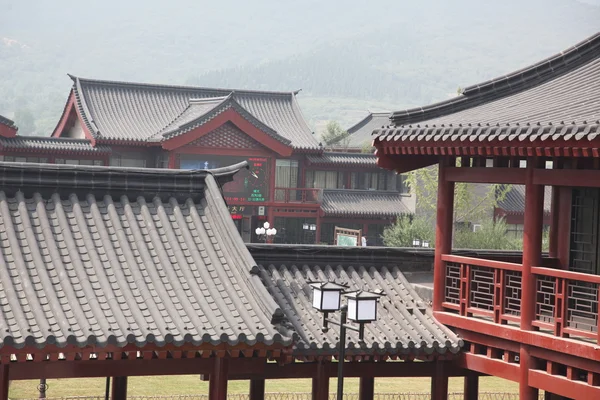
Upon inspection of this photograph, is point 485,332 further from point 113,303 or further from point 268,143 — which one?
point 268,143

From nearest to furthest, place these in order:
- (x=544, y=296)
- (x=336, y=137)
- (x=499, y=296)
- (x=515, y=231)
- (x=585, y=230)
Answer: (x=499, y=296) → (x=544, y=296) → (x=585, y=230) → (x=515, y=231) → (x=336, y=137)

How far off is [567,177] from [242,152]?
3243cm

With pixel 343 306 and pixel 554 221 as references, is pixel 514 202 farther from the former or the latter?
pixel 343 306

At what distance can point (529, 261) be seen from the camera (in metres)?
9.30

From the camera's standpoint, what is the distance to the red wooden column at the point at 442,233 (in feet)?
34.5

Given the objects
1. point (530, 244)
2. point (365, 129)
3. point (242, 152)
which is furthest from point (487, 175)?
point (365, 129)

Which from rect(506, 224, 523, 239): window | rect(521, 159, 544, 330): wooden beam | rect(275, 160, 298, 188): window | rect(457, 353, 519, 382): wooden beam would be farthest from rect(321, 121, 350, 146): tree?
rect(521, 159, 544, 330): wooden beam

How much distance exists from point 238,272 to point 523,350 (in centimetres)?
296

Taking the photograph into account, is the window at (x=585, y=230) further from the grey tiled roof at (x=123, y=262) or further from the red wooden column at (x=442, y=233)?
the grey tiled roof at (x=123, y=262)

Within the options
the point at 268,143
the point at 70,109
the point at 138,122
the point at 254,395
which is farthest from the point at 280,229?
the point at 254,395

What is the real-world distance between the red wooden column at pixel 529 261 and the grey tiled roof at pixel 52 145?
3079 centimetres

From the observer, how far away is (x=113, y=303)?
27.4ft

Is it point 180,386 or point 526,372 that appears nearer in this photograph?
point 526,372

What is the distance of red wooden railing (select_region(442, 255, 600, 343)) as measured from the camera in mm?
8805
